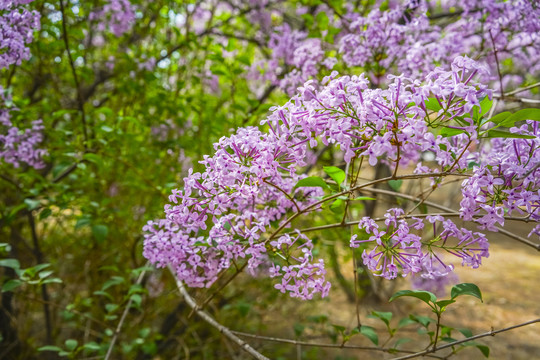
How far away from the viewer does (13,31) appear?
5.83ft

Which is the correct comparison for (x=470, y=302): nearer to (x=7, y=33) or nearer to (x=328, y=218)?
(x=328, y=218)

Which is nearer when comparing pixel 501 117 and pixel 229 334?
pixel 501 117

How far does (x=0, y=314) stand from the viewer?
10.3 feet

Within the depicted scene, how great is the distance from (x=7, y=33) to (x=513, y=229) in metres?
9.74

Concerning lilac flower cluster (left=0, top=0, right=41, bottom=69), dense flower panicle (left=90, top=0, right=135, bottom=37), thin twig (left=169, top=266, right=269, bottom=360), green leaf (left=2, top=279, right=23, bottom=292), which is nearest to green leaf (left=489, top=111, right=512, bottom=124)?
thin twig (left=169, top=266, right=269, bottom=360)

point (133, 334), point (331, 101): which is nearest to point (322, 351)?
point (133, 334)

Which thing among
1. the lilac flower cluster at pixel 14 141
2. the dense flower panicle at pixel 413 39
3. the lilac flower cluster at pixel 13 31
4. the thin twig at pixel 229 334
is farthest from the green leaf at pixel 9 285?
the dense flower panicle at pixel 413 39

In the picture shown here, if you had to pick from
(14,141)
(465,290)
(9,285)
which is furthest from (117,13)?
(465,290)

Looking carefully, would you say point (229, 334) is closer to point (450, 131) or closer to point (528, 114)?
point (450, 131)

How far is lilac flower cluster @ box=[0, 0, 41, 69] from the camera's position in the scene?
1.73 m

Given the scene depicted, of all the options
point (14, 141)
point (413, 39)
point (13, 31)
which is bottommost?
point (14, 141)

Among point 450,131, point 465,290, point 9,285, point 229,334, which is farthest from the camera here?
point 9,285

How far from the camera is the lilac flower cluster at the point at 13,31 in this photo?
1.73 metres

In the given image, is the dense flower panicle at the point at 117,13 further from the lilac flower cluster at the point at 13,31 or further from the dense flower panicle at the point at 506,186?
the dense flower panicle at the point at 506,186
